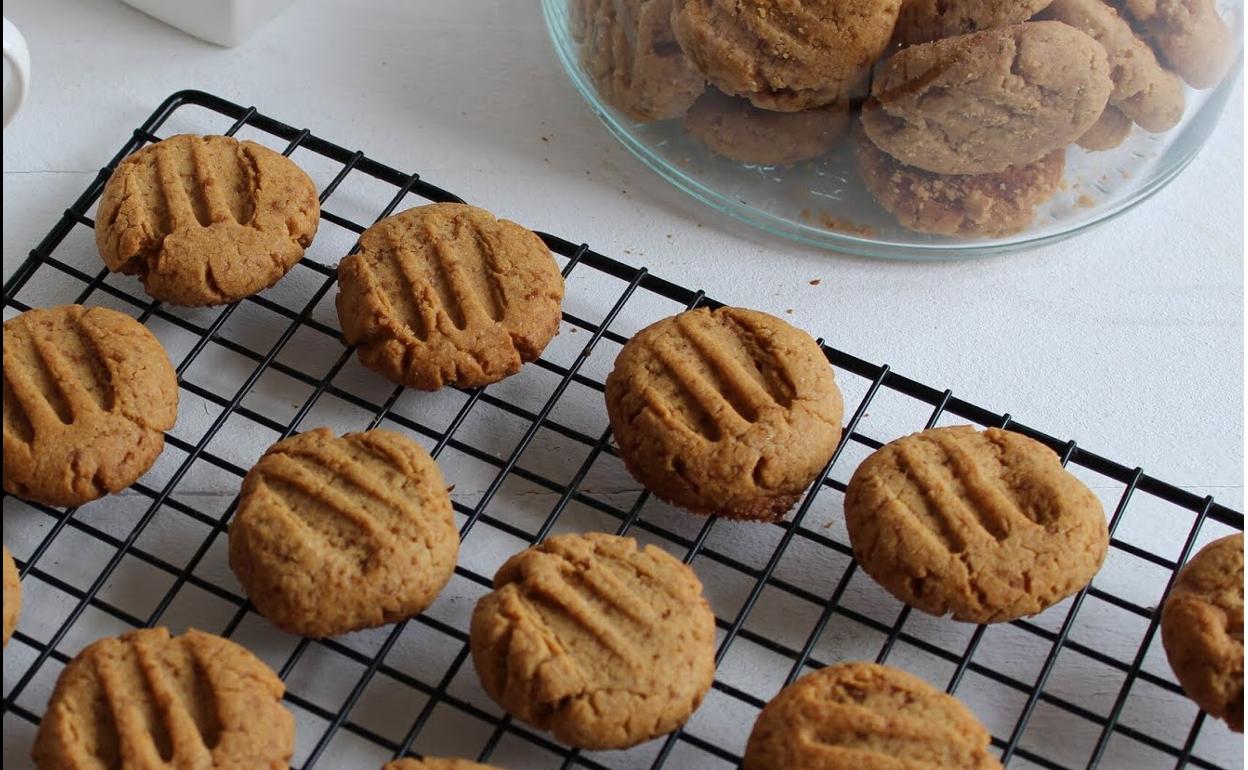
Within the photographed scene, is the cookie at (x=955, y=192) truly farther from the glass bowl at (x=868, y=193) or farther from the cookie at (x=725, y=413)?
the cookie at (x=725, y=413)

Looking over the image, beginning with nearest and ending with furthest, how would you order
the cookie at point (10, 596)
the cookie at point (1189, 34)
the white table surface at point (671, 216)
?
the cookie at point (10, 596)
the cookie at point (1189, 34)
the white table surface at point (671, 216)

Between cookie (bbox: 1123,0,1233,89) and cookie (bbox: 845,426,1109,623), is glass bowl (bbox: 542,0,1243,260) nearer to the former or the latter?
cookie (bbox: 1123,0,1233,89)

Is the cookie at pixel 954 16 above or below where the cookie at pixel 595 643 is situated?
above

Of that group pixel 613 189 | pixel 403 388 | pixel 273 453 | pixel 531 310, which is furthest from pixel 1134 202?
pixel 273 453

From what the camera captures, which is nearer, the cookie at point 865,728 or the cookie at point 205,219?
the cookie at point 865,728

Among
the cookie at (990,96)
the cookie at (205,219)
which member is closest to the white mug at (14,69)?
the cookie at (205,219)

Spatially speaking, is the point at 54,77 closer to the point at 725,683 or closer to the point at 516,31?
the point at 516,31

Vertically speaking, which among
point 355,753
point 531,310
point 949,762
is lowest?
point 355,753
